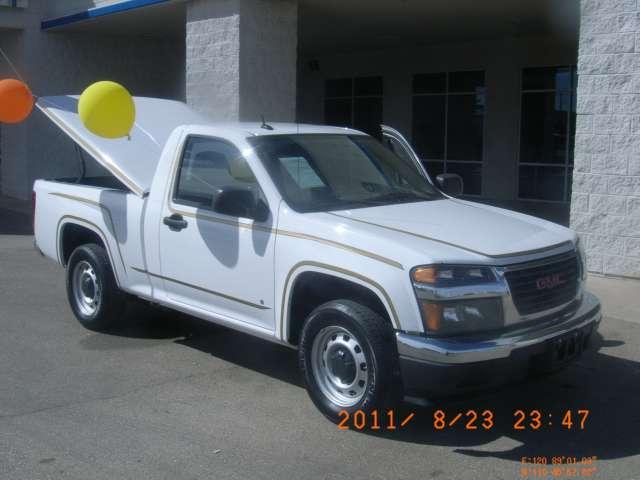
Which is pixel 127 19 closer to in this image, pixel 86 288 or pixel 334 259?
pixel 86 288

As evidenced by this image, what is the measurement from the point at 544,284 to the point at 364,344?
1174 mm

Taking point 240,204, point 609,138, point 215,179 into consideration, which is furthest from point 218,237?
point 609,138

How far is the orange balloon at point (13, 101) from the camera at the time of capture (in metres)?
7.84

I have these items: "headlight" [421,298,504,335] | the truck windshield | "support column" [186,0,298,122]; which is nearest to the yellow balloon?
the truck windshield

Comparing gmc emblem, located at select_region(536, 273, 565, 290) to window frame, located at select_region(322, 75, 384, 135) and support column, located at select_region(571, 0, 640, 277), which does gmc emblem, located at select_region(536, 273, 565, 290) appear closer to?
support column, located at select_region(571, 0, 640, 277)

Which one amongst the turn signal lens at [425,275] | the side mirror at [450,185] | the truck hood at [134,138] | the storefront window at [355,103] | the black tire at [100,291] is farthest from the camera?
the storefront window at [355,103]

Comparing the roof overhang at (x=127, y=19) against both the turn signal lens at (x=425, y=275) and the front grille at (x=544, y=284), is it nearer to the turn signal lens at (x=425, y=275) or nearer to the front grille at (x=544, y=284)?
the front grille at (x=544, y=284)

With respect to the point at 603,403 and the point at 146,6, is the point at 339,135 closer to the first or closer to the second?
the point at 603,403

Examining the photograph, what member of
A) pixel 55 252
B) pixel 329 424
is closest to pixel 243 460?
pixel 329 424

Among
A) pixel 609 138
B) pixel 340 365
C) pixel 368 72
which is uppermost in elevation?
pixel 368 72

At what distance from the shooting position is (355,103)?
21156 mm

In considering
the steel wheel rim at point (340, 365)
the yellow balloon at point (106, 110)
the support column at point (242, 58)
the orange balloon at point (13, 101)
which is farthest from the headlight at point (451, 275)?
the support column at point (242, 58)

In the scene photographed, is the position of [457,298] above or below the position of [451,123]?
below

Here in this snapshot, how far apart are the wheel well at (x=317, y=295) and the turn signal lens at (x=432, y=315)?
1.07 ft
